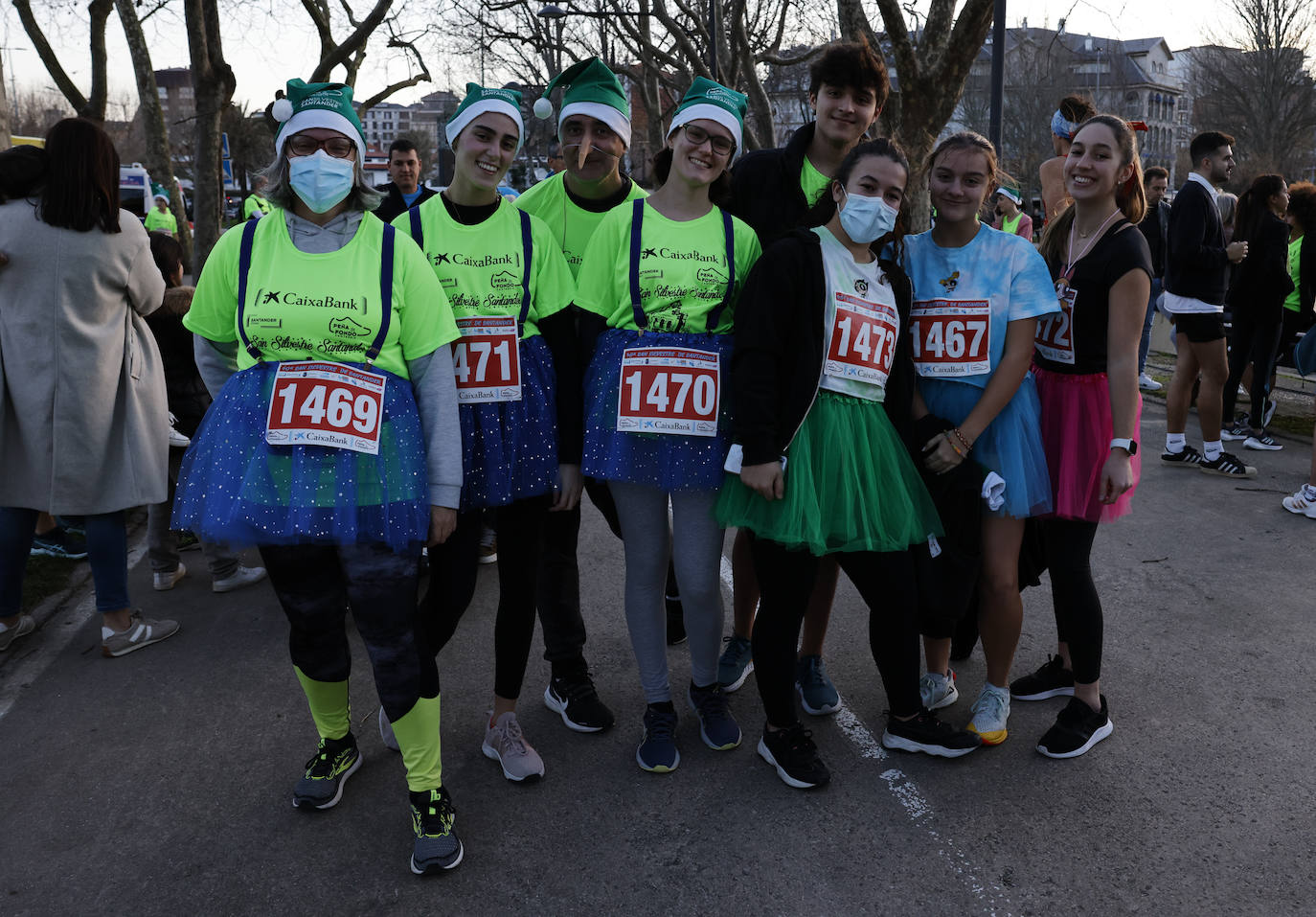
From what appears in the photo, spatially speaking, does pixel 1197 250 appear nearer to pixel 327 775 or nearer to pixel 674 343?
pixel 674 343

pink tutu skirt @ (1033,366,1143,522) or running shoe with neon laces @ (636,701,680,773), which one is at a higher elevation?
pink tutu skirt @ (1033,366,1143,522)

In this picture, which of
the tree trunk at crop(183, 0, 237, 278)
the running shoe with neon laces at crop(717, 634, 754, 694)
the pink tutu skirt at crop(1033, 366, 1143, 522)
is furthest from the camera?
the tree trunk at crop(183, 0, 237, 278)

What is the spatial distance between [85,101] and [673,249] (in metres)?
12.3

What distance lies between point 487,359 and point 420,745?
1.16 metres

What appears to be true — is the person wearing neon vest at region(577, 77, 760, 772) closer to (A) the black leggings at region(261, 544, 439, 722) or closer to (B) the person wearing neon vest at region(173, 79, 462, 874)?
(B) the person wearing neon vest at region(173, 79, 462, 874)

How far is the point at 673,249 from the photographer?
2922 mm

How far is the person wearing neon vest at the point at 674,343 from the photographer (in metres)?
2.91

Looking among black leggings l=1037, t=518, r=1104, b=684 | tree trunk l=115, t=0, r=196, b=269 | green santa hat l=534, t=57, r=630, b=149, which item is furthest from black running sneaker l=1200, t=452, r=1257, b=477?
tree trunk l=115, t=0, r=196, b=269

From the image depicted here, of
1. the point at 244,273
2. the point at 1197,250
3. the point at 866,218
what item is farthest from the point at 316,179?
the point at 1197,250

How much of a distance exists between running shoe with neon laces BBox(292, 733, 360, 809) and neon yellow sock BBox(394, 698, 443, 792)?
40cm

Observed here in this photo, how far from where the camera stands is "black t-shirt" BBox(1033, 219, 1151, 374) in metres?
3.04

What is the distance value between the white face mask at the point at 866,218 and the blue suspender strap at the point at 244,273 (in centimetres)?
173

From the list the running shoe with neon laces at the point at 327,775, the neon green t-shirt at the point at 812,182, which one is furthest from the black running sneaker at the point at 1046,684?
the running shoe with neon laces at the point at 327,775

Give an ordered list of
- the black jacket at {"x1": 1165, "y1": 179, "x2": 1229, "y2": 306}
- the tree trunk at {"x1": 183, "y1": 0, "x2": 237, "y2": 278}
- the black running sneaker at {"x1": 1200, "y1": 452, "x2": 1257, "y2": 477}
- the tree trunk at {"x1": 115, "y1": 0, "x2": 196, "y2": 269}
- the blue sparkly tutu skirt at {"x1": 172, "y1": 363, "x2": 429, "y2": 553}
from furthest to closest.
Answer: the tree trunk at {"x1": 115, "y1": 0, "x2": 196, "y2": 269}
the tree trunk at {"x1": 183, "y1": 0, "x2": 237, "y2": 278}
the black running sneaker at {"x1": 1200, "y1": 452, "x2": 1257, "y2": 477}
the black jacket at {"x1": 1165, "y1": 179, "x2": 1229, "y2": 306}
the blue sparkly tutu skirt at {"x1": 172, "y1": 363, "x2": 429, "y2": 553}
